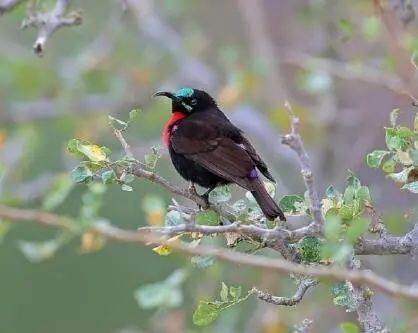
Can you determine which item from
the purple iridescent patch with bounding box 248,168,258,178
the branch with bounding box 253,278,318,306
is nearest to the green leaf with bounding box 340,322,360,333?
the branch with bounding box 253,278,318,306

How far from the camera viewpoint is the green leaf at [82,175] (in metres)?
2.69

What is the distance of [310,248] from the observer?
8.33 ft

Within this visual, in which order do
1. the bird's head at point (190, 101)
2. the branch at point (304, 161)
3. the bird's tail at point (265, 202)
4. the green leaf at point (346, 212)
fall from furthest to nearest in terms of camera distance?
1. the bird's head at point (190, 101)
2. the bird's tail at point (265, 202)
3. the green leaf at point (346, 212)
4. the branch at point (304, 161)

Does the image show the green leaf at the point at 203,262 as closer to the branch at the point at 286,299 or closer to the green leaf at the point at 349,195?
the branch at the point at 286,299

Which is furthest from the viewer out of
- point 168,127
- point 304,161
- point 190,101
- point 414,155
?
point 190,101

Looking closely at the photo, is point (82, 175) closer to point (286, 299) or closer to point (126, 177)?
point (126, 177)

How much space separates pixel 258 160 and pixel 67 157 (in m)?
2.66

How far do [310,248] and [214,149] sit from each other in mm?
1292

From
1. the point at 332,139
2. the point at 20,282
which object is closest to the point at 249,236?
the point at 332,139

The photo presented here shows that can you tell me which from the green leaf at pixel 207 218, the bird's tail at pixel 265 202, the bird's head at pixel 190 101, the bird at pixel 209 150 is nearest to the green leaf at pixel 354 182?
the bird's tail at pixel 265 202

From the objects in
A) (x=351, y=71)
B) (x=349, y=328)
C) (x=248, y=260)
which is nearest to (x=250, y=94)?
(x=351, y=71)

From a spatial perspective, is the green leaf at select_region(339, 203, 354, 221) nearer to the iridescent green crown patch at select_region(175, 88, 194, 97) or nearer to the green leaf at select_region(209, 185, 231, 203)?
the green leaf at select_region(209, 185, 231, 203)

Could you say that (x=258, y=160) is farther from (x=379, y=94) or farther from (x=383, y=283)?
(x=379, y=94)

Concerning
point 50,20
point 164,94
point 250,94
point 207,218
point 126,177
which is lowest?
point 250,94
